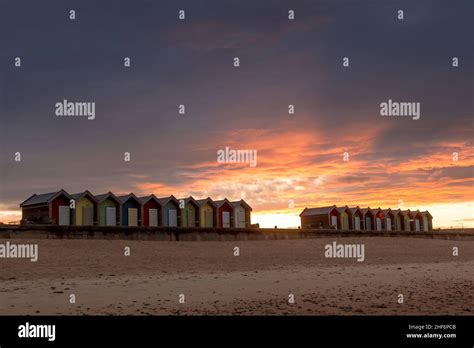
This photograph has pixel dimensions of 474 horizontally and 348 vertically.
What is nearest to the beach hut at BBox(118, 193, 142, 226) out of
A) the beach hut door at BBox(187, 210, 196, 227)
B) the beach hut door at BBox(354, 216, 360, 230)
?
the beach hut door at BBox(187, 210, 196, 227)

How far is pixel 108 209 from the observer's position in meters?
51.8

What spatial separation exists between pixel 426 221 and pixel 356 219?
20.3 meters

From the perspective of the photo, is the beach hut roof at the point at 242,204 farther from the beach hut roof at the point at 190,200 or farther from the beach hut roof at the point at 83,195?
the beach hut roof at the point at 83,195

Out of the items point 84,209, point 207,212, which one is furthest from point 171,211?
point 84,209

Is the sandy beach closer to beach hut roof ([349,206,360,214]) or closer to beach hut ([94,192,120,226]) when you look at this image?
beach hut ([94,192,120,226])

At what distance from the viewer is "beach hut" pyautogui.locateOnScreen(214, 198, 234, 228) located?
200ft

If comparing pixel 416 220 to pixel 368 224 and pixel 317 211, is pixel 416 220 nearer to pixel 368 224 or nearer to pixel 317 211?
pixel 368 224

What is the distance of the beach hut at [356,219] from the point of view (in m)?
78.5

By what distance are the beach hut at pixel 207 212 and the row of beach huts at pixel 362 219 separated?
67.4 feet

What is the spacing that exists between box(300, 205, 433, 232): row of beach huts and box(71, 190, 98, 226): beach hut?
114ft

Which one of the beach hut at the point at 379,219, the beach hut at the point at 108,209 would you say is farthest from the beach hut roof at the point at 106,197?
the beach hut at the point at 379,219
